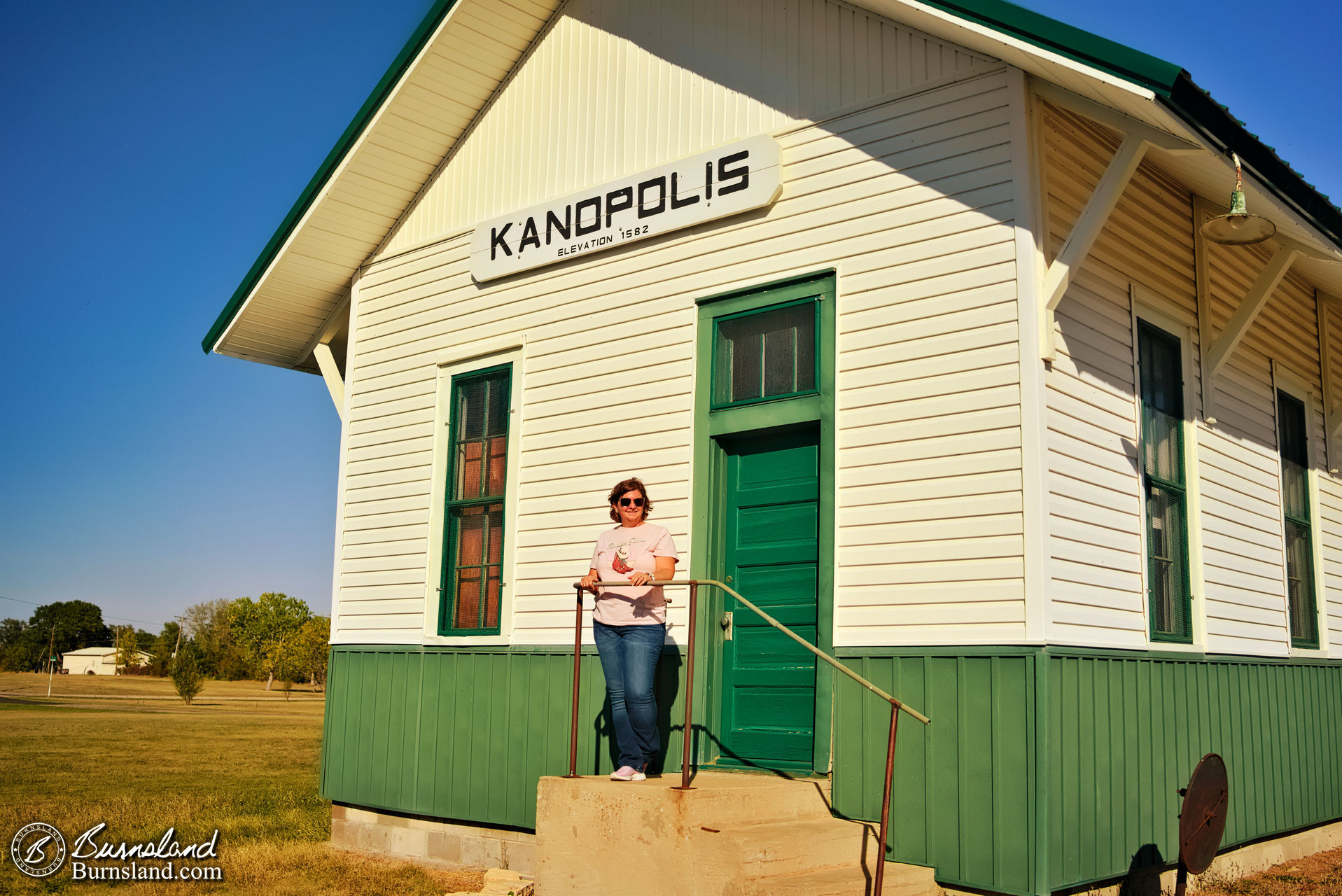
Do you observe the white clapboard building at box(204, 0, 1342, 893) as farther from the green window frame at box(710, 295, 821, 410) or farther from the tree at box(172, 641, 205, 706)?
the tree at box(172, 641, 205, 706)

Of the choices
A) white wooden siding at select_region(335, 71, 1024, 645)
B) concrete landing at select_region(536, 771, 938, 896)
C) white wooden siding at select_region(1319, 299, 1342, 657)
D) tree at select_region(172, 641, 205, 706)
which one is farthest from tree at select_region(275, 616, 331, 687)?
concrete landing at select_region(536, 771, 938, 896)

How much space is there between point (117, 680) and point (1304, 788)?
88.7 m

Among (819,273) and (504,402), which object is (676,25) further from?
(504,402)

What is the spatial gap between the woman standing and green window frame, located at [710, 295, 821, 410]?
4.33 feet

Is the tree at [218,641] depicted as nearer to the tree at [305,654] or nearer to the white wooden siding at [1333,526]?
the tree at [305,654]

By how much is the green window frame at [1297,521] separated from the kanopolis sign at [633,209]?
5167 mm

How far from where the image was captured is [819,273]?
7.46m

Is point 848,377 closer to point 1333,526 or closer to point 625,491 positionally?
point 625,491

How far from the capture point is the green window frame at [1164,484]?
754cm

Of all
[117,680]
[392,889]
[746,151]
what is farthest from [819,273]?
[117,680]

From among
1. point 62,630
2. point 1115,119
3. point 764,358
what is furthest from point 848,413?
point 62,630

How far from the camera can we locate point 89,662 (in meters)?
114

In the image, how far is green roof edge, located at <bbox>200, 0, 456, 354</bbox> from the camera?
9.51m

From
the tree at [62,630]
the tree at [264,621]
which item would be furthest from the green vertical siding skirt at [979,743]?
the tree at [62,630]
